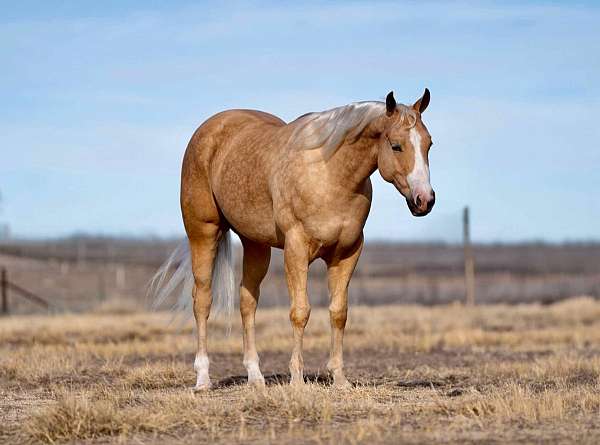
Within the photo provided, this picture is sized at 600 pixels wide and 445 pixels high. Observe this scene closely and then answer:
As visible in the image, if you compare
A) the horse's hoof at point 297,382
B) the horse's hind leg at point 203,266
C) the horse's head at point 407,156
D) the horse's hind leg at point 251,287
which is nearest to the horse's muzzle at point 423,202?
the horse's head at point 407,156

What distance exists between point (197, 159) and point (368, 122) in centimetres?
255

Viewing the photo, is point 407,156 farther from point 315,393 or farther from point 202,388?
point 202,388

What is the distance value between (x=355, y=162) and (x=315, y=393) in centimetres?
205

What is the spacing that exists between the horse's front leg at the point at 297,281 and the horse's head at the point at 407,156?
0.94 m

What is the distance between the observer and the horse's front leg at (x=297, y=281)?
360 inches

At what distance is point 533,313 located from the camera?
26.8 metres

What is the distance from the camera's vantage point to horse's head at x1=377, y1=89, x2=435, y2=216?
849cm

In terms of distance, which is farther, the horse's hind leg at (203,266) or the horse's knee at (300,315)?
the horse's hind leg at (203,266)

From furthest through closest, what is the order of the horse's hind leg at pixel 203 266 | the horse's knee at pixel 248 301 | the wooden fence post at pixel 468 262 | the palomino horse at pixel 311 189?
the wooden fence post at pixel 468 262 < the horse's hind leg at pixel 203 266 < the horse's knee at pixel 248 301 < the palomino horse at pixel 311 189

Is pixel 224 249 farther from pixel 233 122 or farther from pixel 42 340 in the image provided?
pixel 42 340

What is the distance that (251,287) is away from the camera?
35.6ft

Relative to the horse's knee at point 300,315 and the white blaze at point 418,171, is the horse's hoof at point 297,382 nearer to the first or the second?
the horse's knee at point 300,315

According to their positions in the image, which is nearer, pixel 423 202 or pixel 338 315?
pixel 423 202

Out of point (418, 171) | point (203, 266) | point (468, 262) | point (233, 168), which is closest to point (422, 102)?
point (418, 171)
